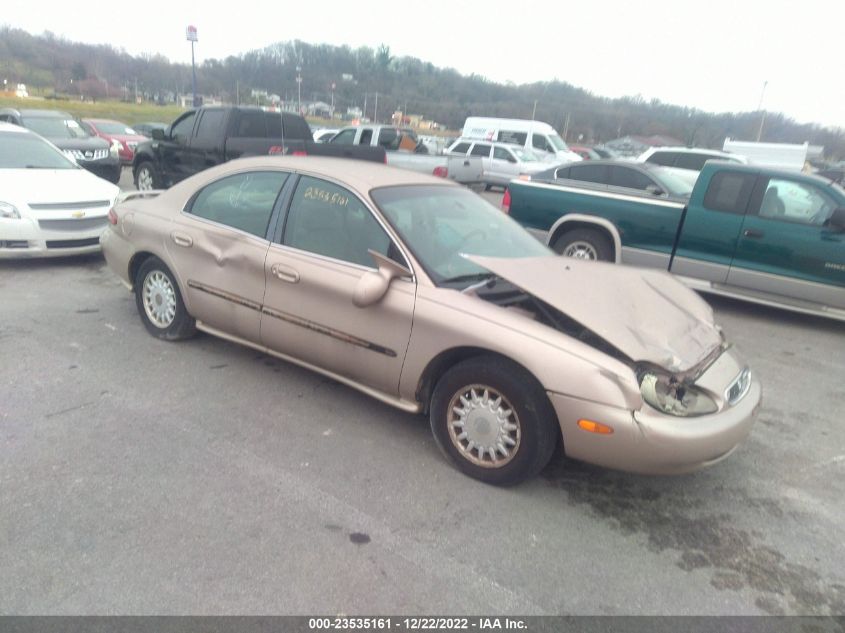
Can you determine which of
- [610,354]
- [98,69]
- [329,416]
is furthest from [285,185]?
[98,69]

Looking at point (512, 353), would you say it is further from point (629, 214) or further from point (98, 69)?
point (98, 69)

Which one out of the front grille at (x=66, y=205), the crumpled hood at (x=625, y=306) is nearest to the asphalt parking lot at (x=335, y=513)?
the crumpled hood at (x=625, y=306)

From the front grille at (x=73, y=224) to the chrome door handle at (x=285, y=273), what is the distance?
13.7ft

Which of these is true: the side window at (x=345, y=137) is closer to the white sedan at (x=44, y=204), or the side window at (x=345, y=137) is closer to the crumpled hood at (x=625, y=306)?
the white sedan at (x=44, y=204)

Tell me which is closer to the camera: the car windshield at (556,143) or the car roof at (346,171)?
the car roof at (346,171)

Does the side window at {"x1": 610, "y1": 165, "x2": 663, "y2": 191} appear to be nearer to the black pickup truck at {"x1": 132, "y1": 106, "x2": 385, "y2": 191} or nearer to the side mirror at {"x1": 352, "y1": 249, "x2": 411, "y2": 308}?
the black pickup truck at {"x1": 132, "y1": 106, "x2": 385, "y2": 191}

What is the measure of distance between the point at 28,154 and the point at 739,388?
27.9ft

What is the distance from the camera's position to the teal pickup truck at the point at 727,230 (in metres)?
6.46

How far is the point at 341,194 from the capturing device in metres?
3.92

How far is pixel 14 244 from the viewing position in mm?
6508

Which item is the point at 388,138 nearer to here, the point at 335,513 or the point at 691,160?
the point at 691,160

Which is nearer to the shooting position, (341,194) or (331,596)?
(331,596)

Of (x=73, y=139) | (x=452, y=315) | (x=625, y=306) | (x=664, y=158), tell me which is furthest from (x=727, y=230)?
(x=73, y=139)

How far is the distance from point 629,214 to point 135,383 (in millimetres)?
5963
